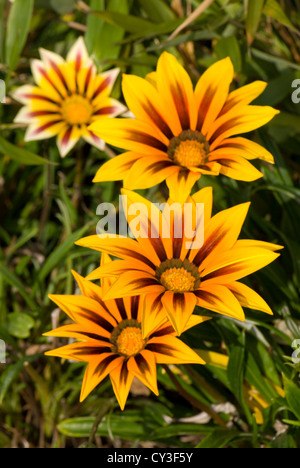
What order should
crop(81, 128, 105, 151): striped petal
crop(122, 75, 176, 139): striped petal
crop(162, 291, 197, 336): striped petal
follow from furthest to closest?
crop(81, 128, 105, 151): striped petal
crop(122, 75, 176, 139): striped petal
crop(162, 291, 197, 336): striped petal

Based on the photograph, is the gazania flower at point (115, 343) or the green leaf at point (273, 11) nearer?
the gazania flower at point (115, 343)

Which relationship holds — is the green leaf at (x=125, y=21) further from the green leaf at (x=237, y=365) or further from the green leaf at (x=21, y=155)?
the green leaf at (x=237, y=365)

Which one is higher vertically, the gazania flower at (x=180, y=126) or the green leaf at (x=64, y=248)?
the gazania flower at (x=180, y=126)

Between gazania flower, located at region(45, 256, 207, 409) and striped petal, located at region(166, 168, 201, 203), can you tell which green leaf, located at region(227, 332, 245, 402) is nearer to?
gazania flower, located at region(45, 256, 207, 409)

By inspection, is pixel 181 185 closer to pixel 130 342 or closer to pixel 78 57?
pixel 130 342

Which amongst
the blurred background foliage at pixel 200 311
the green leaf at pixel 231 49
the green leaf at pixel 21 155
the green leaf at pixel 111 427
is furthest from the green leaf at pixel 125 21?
the green leaf at pixel 111 427

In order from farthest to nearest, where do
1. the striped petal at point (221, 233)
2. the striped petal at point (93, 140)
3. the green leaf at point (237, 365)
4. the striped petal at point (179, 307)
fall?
the striped petal at point (93, 140), the green leaf at point (237, 365), the striped petal at point (221, 233), the striped petal at point (179, 307)

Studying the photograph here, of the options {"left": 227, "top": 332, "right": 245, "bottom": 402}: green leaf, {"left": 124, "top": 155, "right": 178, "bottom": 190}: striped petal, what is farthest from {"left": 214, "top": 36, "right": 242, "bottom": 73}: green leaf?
{"left": 227, "top": 332, "right": 245, "bottom": 402}: green leaf

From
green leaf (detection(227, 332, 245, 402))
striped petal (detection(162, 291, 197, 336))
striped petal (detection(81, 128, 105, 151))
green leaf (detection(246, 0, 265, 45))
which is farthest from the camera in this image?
striped petal (detection(81, 128, 105, 151))
